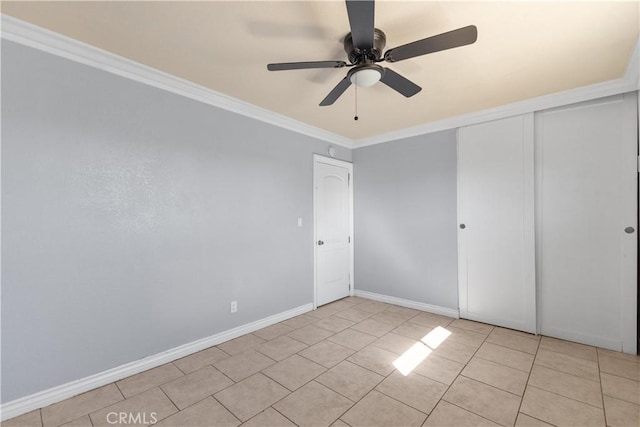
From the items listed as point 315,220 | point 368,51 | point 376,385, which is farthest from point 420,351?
point 368,51

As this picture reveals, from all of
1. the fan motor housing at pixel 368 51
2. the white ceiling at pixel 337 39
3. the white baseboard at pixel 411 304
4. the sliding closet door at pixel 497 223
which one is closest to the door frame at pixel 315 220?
the white baseboard at pixel 411 304

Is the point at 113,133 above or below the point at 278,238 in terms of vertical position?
above

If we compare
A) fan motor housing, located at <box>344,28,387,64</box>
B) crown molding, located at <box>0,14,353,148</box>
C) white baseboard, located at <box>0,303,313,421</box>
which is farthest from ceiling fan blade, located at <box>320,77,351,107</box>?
white baseboard, located at <box>0,303,313,421</box>

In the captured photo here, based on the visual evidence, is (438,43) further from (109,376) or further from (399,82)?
(109,376)

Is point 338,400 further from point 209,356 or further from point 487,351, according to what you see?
point 487,351

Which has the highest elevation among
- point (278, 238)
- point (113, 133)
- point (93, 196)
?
point (113, 133)

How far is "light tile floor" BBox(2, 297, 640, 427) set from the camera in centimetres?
183

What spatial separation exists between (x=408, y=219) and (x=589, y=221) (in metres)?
1.88

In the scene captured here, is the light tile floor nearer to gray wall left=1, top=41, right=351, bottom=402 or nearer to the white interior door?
gray wall left=1, top=41, right=351, bottom=402

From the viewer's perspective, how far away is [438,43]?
5.30ft

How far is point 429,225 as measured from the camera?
3840 mm

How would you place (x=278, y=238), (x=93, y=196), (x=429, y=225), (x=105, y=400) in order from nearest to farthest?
1. (x=105, y=400)
2. (x=93, y=196)
3. (x=278, y=238)
4. (x=429, y=225)

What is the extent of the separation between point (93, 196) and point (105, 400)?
58.4 inches

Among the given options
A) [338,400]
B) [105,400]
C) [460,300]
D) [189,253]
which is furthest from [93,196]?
[460,300]
